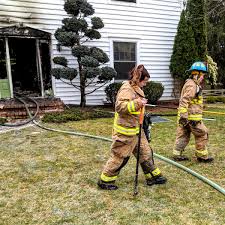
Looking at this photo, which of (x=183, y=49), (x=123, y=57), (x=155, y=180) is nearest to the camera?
(x=155, y=180)

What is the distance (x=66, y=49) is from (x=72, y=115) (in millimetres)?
2912

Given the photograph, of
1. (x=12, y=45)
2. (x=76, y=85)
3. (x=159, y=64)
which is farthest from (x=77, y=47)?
(x=159, y=64)

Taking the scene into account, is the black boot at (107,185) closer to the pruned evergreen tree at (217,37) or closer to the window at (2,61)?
the window at (2,61)

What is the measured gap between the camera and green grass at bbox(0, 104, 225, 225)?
125 inches

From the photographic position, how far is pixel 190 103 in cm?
488

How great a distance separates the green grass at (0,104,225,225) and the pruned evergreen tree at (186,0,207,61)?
761cm

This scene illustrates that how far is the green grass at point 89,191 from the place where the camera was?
317 cm

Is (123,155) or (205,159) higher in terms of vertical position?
(123,155)

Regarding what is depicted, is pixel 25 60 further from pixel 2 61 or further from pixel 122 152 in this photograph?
pixel 122 152

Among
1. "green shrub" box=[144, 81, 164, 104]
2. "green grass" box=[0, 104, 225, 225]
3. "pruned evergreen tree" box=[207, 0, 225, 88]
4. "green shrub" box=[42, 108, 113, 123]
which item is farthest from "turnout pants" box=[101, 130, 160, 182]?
"pruned evergreen tree" box=[207, 0, 225, 88]

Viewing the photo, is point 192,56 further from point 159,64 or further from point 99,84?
point 99,84

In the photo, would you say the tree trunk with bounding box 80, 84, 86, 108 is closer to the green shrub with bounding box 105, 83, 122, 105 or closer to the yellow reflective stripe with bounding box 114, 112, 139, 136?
the green shrub with bounding box 105, 83, 122, 105

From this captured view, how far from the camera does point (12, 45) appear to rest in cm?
984

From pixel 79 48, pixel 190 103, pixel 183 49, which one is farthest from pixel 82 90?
pixel 190 103
